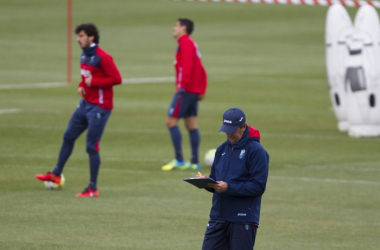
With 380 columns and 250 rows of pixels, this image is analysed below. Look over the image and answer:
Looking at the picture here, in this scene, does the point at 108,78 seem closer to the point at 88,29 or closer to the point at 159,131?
the point at 88,29

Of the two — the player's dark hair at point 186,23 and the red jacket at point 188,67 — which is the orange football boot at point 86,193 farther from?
the player's dark hair at point 186,23

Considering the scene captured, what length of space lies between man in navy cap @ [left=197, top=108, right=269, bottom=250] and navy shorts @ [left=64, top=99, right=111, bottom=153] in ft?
17.6

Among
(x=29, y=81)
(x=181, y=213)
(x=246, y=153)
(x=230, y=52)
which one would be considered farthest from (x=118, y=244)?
(x=230, y=52)

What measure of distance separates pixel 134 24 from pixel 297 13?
12.0 m

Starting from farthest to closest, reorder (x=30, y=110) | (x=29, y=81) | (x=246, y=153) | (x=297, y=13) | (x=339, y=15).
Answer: (x=297, y=13)
(x=29, y=81)
(x=30, y=110)
(x=339, y=15)
(x=246, y=153)

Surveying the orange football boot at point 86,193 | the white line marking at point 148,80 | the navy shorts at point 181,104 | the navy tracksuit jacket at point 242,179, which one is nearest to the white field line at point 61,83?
the white line marking at point 148,80

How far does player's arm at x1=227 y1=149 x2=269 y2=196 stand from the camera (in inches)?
330

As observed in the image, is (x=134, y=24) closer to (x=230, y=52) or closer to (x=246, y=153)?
(x=230, y=52)

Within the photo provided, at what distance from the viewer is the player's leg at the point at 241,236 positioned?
27.5 ft

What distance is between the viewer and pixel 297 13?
60.3m

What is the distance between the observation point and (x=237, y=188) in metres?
8.38

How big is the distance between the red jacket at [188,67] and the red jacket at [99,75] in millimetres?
2349

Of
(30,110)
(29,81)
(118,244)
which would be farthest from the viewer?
(29,81)

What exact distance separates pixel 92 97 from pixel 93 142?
0.68 meters
